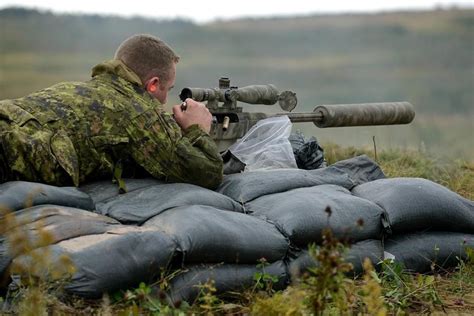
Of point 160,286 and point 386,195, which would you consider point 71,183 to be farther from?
point 386,195

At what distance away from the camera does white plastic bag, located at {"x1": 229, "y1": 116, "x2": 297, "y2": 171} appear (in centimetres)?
720

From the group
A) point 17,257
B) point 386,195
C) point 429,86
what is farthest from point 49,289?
point 429,86

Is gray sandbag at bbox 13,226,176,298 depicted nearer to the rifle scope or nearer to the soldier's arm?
the soldier's arm

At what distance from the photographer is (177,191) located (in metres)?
6.06

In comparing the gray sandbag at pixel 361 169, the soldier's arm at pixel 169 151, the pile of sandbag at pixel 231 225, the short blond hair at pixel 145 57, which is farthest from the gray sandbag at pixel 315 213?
the short blond hair at pixel 145 57

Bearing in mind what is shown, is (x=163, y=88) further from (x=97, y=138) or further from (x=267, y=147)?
(x=267, y=147)

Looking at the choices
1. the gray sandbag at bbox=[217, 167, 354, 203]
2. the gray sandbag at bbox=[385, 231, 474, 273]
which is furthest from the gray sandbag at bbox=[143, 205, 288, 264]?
the gray sandbag at bbox=[385, 231, 474, 273]

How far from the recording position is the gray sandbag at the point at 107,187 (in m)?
6.14

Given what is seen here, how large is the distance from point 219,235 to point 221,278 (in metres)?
0.20

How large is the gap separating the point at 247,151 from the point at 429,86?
54.5ft

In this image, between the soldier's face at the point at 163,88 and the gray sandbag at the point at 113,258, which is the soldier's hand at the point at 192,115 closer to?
the soldier's face at the point at 163,88

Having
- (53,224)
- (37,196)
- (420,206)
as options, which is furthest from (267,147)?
(53,224)

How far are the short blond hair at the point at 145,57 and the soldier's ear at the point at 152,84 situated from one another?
0.06 ft

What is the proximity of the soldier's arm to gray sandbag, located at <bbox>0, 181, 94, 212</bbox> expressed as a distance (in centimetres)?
45
